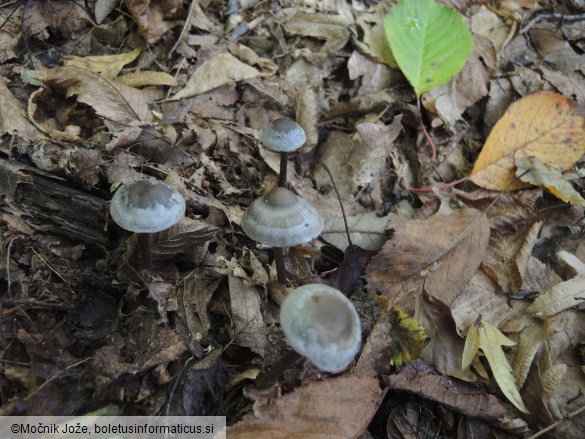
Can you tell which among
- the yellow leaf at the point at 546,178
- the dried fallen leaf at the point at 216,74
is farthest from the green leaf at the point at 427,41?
the dried fallen leaf at the point at 216,74

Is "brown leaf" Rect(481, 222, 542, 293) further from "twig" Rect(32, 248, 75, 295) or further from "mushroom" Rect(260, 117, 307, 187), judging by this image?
"twig" Rect(32, 248, 75, 295)

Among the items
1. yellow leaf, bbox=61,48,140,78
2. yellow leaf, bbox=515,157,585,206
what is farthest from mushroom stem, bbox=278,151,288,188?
yellow leaf, bbox=515,157,585,206

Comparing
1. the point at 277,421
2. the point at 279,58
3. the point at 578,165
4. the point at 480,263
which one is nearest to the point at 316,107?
the point at 279,58

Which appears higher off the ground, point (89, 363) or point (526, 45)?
point (526, 45)


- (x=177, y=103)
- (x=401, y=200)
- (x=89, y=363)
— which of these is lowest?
(x=401, y=200)

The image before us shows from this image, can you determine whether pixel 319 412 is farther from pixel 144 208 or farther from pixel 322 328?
pixel 144 208

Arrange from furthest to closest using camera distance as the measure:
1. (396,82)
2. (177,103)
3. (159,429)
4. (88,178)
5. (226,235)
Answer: (396,82), (177,103), (226,235), (88,178), (159,429)

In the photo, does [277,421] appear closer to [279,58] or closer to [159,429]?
[159,429]
